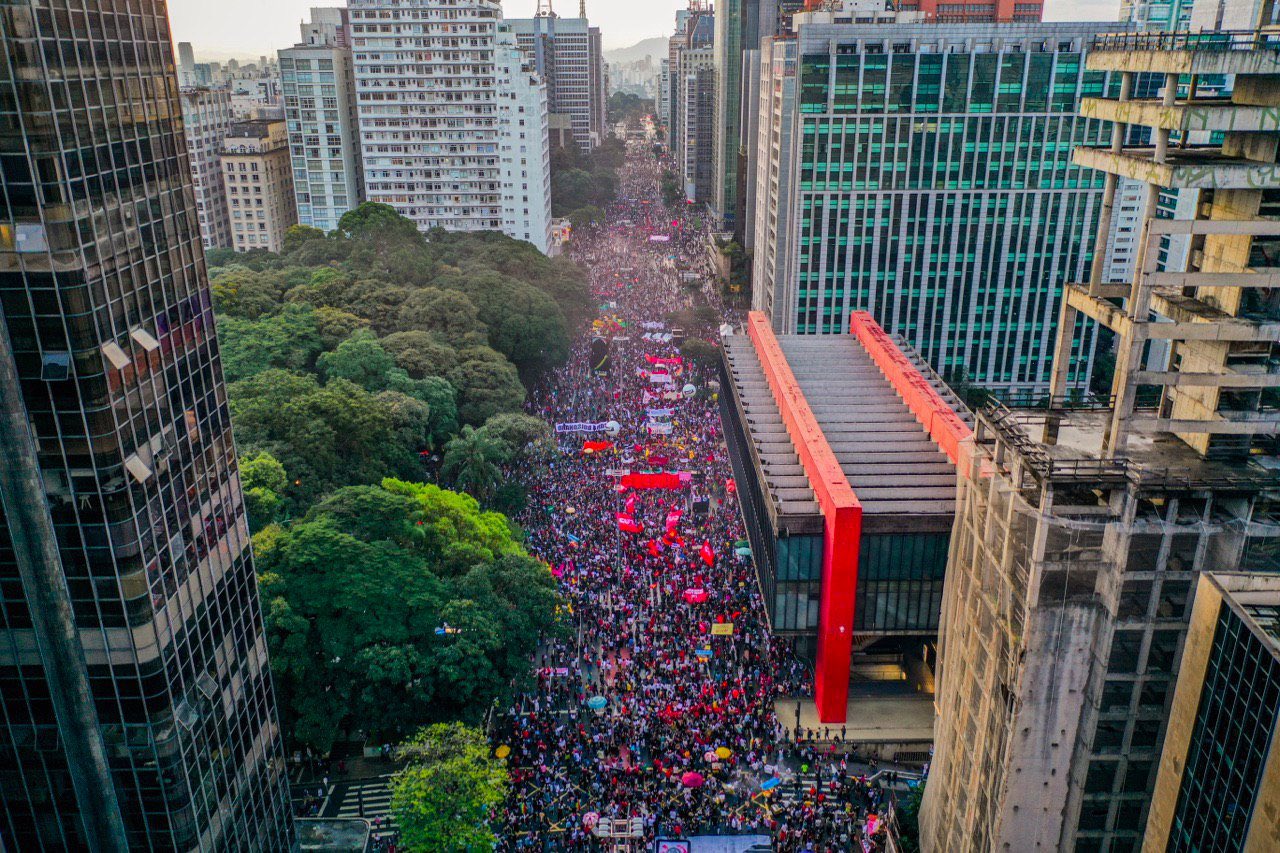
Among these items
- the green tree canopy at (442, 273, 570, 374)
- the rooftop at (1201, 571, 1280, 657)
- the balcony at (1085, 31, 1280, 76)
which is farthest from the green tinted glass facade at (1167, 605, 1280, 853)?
the green tree canopy at (442, 273, 570, 374)

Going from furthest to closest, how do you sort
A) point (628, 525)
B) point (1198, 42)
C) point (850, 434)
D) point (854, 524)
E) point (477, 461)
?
1. point (477, 461)
2. point (628, 525)
3. point (850, 434)
4. point (854, 524)
5. point (1198, 42)

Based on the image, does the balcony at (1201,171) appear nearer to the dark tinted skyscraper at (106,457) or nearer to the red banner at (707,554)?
the dark tinted skyscraper at (106,457)

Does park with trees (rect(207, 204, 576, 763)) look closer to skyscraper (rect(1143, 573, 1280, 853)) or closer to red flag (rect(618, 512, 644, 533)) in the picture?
red flag (rect(618, 512, 644, 533))

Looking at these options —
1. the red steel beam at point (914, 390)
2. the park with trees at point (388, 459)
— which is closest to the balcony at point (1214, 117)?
the red steel beam at point (914, 390)

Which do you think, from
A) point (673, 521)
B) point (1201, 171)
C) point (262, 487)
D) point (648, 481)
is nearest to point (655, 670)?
point (673, 521)

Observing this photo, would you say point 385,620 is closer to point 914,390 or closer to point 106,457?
point 106,457

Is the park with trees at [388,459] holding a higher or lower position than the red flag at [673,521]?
higher

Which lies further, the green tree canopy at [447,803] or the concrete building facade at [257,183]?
the concrete building facade at [257,183]
